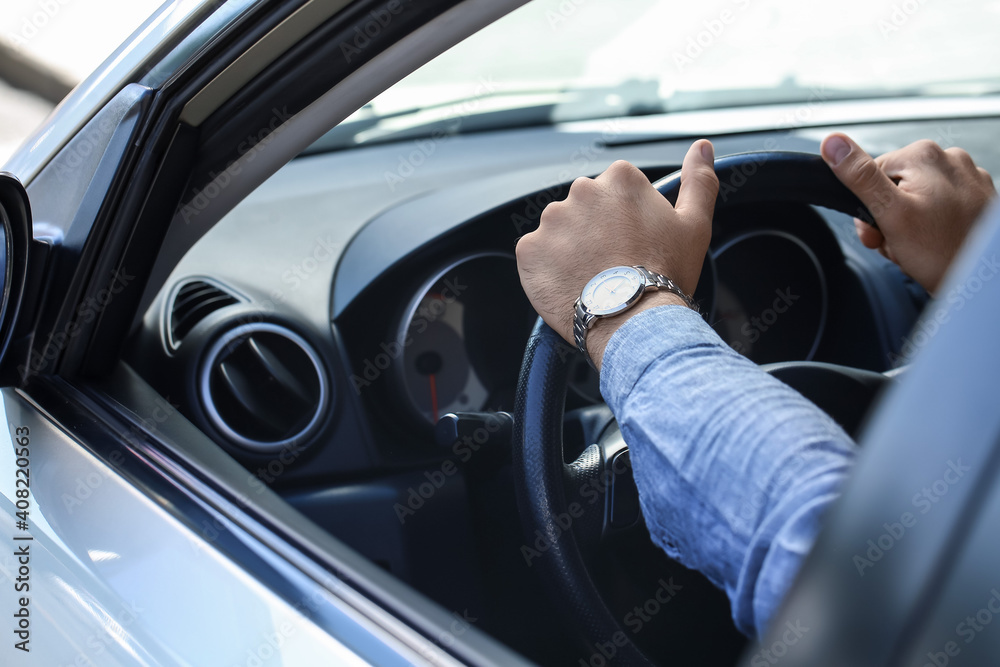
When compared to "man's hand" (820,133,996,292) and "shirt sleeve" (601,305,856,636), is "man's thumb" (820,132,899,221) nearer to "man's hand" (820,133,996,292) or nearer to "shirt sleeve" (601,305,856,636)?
"man's hand" (820,133,996,292)

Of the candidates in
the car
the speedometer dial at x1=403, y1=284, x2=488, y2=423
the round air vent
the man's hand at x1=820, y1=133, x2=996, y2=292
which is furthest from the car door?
the man's hand at x1=820, y1=133, x2=996, y2=292

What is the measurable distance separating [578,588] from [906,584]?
2.03 ft

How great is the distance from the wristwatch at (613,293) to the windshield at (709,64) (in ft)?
5.21

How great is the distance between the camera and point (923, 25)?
2.93 metres

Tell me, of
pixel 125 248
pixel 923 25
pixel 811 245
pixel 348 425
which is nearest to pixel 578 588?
pixel 348 425

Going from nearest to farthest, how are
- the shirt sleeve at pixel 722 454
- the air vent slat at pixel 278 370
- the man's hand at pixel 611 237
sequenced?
the shirt sleeve at pixel 722 454
the man's hand at pixel 611 237
the air vent slat at pixel 278 370

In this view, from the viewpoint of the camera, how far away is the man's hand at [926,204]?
129 cm

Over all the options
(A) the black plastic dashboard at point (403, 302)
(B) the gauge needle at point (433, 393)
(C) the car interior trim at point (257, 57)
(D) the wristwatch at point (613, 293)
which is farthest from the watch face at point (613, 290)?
(B) the gauge needle at point (433, 393)

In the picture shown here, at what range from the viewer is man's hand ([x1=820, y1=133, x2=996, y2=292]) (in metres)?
1.29

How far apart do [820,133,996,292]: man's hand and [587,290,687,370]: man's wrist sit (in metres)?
0.47

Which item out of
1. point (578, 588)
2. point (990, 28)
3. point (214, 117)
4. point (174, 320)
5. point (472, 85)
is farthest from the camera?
point (990, 28)

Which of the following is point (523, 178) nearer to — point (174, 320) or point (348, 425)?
point (348, 425)

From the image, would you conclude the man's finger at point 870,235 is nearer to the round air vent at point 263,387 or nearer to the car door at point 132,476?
the car door at point 132,476

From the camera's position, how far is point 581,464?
1.23m
